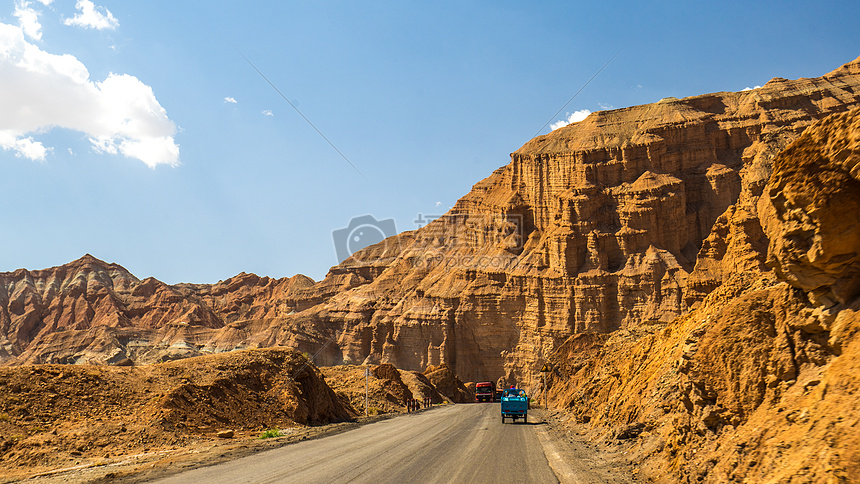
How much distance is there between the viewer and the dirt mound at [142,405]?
47.5 ft

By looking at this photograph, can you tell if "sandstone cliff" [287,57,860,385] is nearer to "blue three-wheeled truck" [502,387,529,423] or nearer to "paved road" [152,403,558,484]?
"blue three-wheeled truck" [502,387,529,423]

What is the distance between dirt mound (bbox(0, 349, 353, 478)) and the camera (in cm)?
1447

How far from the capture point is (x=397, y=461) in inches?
502

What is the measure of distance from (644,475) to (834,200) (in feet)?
22.2

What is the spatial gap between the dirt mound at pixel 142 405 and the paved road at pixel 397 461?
4.33m

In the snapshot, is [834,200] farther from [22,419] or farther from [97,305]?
[97,305]

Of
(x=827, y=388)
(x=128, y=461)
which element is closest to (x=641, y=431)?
(x=827, y=388)

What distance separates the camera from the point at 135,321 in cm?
14412

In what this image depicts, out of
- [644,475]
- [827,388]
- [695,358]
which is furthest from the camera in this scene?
[644,475]

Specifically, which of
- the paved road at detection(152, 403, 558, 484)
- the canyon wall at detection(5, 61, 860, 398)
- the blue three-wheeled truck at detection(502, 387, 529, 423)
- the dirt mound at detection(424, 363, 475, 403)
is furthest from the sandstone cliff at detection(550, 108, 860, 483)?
the canyon wall at detection(5, 61, 860, 398)

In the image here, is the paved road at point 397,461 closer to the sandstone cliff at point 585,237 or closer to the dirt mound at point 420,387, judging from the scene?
the dirt mound at point 420,387

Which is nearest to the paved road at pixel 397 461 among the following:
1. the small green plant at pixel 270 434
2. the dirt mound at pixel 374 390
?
the small green plant at pixel 270 434

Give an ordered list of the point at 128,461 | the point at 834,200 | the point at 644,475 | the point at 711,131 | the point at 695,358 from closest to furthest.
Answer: the point at 834,200 < the point at 695,358 < the point at 644,475 < the point at 128,461 < the point at 711,131

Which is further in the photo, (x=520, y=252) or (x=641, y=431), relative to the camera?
(x=520, y=252)
